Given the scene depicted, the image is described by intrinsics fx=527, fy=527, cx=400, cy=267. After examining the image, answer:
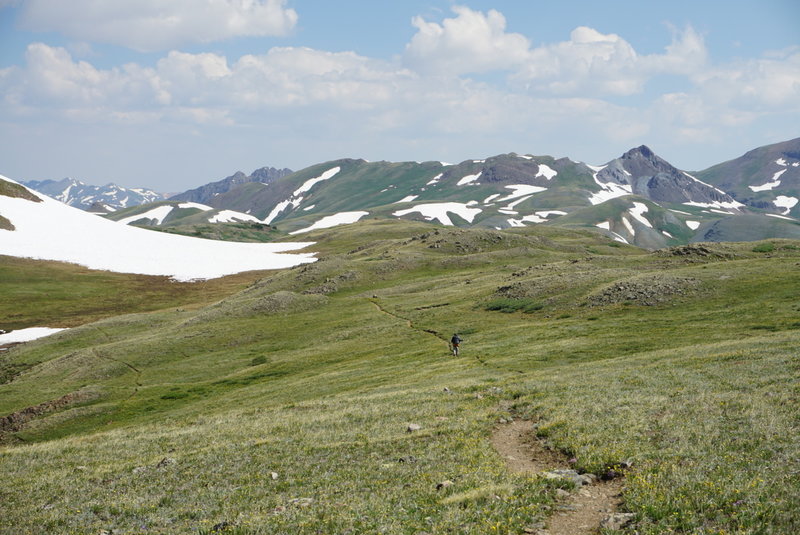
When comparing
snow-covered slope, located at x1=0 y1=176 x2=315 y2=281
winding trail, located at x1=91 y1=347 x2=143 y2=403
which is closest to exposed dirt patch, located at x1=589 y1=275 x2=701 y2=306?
winding trail, located at x1=91 y1=347 x2=143 y2=403

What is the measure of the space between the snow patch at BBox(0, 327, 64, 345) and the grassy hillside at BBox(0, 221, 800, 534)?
17705 millimetres

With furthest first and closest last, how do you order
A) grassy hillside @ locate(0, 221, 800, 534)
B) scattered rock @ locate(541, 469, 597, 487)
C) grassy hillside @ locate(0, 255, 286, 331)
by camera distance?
grassy hillside @ locate(0, 255, 286, 331), scattered rock @ locate(541, 469, 597, 487), grassy hillside @ locate(0, 221, 800, 534)

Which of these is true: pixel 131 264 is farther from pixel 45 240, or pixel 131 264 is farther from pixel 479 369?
pixel 479 369

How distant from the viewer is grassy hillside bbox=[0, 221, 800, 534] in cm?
1686

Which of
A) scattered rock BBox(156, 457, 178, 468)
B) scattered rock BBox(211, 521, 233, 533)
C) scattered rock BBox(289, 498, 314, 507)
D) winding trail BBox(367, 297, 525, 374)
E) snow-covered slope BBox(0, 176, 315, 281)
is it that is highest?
snow-covered slope BBox(0, 176, 315, 281)

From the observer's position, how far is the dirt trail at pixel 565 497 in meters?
15.1

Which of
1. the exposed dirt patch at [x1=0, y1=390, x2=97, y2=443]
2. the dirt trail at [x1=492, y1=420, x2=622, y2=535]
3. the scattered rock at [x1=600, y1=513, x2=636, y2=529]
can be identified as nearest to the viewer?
the scattered rock at [x1=600, y1=513, x2=636, y2=529]

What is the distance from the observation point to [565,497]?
16906mm

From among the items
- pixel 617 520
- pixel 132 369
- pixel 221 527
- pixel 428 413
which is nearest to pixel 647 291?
pixel 428 413

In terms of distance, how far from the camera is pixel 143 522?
1838 cm

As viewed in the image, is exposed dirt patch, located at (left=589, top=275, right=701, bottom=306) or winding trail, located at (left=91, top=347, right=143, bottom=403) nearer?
winding trail, located at (left=91, top=347, right=143, bottom=403)

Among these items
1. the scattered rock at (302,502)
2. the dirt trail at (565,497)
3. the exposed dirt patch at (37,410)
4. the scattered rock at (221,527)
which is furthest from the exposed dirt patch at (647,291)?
the exposed dirt patch at (37,410)

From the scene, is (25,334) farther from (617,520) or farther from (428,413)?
(617,520)

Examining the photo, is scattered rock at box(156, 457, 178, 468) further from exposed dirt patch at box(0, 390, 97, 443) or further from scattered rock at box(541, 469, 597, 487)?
exposed dirt patch at box(0, 390, 97, 443)
